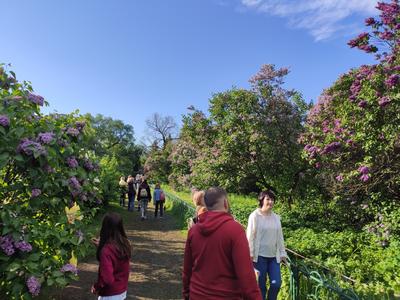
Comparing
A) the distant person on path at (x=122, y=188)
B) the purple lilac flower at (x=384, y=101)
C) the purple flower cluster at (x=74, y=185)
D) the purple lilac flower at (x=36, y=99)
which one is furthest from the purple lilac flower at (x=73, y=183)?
the distant person on path at (x=122, y=188)

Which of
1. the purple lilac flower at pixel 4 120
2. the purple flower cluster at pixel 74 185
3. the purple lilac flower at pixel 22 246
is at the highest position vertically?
the purple lilac flower at pixel 4 120

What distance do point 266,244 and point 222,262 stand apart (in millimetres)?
2277

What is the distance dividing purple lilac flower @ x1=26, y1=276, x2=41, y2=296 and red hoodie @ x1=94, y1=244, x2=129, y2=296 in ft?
1.71

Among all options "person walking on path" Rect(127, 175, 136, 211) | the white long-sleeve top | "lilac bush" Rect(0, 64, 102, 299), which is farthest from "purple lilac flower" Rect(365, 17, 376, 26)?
"person walking on path" Rect(127, 175, 136, 211)

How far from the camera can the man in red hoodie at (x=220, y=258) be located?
2.59 meters

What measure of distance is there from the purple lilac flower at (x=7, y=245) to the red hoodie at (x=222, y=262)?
5.67 ft

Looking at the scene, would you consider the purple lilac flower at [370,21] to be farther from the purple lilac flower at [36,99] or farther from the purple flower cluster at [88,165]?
the purple lilac flower at [36,99]

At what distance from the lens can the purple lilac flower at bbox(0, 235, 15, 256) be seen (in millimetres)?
3410

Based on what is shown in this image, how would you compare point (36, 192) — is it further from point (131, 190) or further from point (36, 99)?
point (131, 190)

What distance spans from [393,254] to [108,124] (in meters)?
87.0

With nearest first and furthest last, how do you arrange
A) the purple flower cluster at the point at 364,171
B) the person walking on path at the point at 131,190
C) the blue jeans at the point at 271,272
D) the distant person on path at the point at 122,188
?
the blue jeans at the point at 271,272 < the purple flower cluster at the point at 364,171 < the person walking on path at the point at 131,190 < the distant person on path at the point at 122,188

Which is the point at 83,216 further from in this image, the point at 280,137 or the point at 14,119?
the point at 280,137

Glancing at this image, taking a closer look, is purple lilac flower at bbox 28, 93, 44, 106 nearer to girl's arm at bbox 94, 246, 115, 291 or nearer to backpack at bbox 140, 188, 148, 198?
girl's arm at bbox 94, 246, 115, 291

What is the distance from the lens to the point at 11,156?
3504 millimetres
